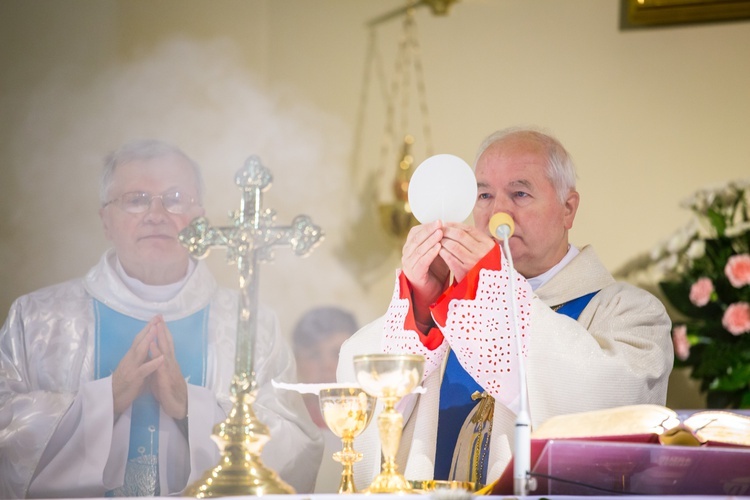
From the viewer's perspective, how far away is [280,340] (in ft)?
14.4

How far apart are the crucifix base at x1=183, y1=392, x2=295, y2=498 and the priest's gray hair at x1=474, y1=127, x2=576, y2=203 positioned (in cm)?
166

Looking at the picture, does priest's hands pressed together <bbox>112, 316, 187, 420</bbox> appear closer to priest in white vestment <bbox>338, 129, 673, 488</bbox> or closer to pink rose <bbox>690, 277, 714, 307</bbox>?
priest in white vestment <bbox>338, 129, 673, 488</bbox>

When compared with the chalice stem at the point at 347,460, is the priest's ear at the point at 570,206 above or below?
above

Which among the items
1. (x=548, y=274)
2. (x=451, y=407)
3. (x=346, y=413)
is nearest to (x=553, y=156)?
(x=548, y=274)

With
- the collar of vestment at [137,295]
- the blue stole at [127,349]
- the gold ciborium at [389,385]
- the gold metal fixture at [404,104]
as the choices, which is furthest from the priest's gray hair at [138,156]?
the gold ciborium at [389,385]

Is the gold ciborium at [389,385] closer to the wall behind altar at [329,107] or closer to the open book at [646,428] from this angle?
the open book at [646,428]

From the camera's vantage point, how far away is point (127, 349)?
3883mm

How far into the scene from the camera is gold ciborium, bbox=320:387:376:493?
7.61 feet

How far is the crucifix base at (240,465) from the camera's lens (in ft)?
6.79

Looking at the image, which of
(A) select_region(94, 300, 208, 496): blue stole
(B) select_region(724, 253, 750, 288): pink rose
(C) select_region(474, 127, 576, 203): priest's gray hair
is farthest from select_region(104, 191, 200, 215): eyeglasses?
(B) select_region(724, 253, 750, 288): pink rose

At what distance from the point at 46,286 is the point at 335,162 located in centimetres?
157

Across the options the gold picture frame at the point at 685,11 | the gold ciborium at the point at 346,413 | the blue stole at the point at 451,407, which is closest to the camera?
the gold ciborium at the point at 346,413

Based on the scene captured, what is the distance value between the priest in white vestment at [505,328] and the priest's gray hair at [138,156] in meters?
1.41

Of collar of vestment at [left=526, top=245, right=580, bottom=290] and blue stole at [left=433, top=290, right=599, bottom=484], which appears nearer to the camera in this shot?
blue stole at [left=433, top=290, right=599, bottom=484]
